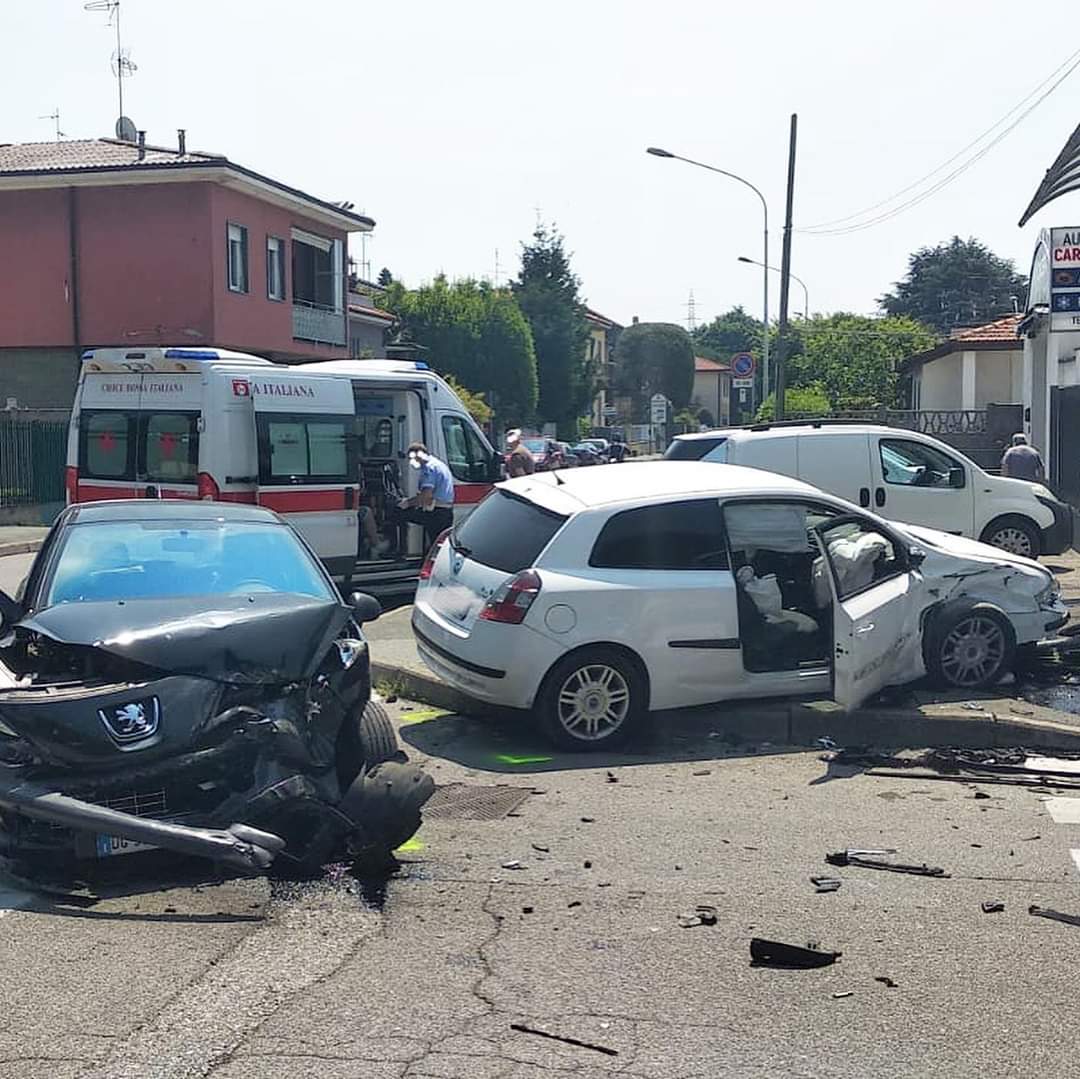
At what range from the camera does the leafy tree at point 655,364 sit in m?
111

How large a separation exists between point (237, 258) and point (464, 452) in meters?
17.7

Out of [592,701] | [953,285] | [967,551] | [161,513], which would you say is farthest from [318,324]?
[953,285]

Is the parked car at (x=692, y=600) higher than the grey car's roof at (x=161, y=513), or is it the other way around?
the grey car's roof at (x=161, y=513)

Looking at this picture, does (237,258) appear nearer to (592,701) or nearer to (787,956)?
(592,701)

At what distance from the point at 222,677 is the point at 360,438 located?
33.4 feet

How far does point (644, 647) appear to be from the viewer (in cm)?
857

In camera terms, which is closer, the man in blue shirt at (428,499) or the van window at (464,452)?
the man in blue shirt at (428,499)

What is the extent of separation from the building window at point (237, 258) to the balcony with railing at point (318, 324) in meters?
3.19

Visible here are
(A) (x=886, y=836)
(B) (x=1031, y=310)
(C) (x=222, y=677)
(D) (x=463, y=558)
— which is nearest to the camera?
(C) (x=222, y=677)

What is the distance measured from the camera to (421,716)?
31.2 feet

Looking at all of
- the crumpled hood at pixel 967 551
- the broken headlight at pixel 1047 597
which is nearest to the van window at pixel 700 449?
the crumpled hood at pixel 967 551

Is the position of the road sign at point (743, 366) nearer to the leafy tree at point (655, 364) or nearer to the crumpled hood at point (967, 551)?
the crumpled hood at point (967, 551)

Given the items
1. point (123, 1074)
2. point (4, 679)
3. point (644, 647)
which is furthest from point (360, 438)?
point (123, 1074)

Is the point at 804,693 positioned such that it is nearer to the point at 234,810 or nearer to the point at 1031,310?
the point at 234,810
